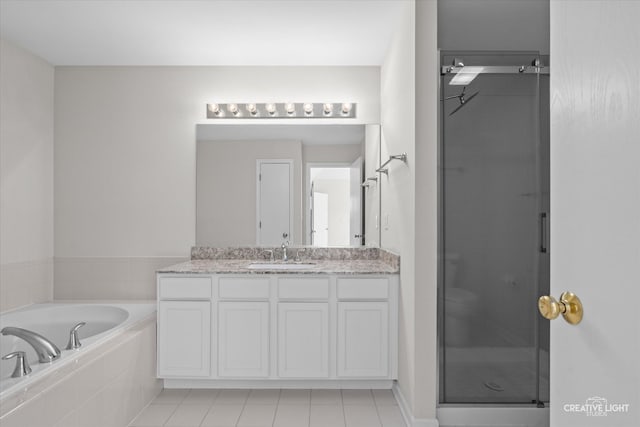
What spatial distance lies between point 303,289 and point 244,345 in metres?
0.54

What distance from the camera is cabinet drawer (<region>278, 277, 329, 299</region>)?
2906mm

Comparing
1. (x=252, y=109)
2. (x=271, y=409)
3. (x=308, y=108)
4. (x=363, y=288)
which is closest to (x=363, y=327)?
(x=363, y=288)

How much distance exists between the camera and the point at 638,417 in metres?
0.71

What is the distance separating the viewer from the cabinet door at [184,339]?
2906 millimetres

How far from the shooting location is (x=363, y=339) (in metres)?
2.91

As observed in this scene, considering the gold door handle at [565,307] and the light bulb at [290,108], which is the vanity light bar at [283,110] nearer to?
the light bulb at [290,108]

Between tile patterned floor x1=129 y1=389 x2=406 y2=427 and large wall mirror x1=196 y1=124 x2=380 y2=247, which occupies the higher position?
large wall mirror x1=196 y1=124 x2=380 y2=247

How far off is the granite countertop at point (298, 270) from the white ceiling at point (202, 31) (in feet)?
5.33

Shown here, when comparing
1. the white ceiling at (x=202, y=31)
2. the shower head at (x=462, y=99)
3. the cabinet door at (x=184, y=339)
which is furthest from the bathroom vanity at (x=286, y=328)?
the white ceiling at (x=202, y=31)

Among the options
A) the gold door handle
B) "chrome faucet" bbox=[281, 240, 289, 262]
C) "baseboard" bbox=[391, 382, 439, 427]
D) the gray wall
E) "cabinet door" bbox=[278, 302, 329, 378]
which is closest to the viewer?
the gold door handle

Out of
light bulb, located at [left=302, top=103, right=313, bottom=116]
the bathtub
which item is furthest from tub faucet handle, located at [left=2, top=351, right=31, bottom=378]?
light bulb, located at [left=302, top=103, right=313, bottom=116]

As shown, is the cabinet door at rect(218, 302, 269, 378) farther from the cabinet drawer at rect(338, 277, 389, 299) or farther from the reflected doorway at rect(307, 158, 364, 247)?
the reflected doorway at rect(307, 158, 364, 247)

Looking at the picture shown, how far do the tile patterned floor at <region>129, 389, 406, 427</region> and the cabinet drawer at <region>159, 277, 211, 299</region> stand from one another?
677mm

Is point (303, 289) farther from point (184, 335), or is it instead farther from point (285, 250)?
point (184, 335)
